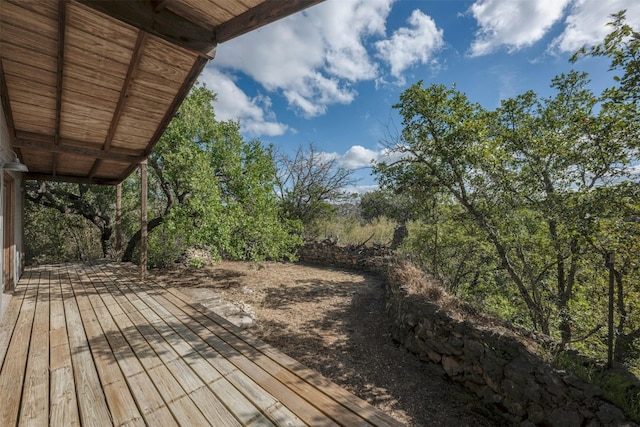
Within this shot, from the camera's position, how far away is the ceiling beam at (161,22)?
2.06m

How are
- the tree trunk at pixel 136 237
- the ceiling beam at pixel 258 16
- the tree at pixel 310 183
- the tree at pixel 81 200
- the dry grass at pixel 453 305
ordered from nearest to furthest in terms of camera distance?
1. the ceiling beam at pixel 258 16
2. the dry grass at pixel 453 305
3. the tree trunk at pixel 136 237
4. the tree at pixel 81 200
5. the tree at pixel 310 183

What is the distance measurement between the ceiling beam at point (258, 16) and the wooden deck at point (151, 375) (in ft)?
9.48

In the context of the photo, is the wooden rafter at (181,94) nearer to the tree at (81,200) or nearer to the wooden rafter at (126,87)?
the wooden rafter at (126,87)

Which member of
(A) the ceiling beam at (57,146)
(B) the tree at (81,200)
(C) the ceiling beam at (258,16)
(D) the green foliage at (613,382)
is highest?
(C) the ceiling beam at (258,16)

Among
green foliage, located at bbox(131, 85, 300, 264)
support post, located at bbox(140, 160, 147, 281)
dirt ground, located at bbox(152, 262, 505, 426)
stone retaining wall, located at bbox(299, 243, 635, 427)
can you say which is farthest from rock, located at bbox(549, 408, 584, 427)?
support post, located at bbox(140, 160, 147, 281)

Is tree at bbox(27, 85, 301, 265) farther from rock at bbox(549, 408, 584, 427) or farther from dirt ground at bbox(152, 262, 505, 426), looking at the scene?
rock at bbox(549, 408, 584, 427)

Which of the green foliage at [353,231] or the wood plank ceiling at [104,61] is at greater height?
the wood plank ceiling at [104,61]

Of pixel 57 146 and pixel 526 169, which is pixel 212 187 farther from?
pixel 526 169

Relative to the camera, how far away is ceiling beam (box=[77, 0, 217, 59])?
2.06 m

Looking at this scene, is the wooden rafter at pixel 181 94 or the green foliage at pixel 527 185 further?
the green foliage at pixel 527 185

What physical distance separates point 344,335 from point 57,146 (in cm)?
611

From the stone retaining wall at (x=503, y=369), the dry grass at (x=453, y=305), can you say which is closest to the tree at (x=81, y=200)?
the dry grass at (x=453, y=305)

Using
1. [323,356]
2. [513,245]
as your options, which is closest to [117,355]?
[323,356]

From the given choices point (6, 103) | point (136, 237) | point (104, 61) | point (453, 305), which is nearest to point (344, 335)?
point (453, 305)
